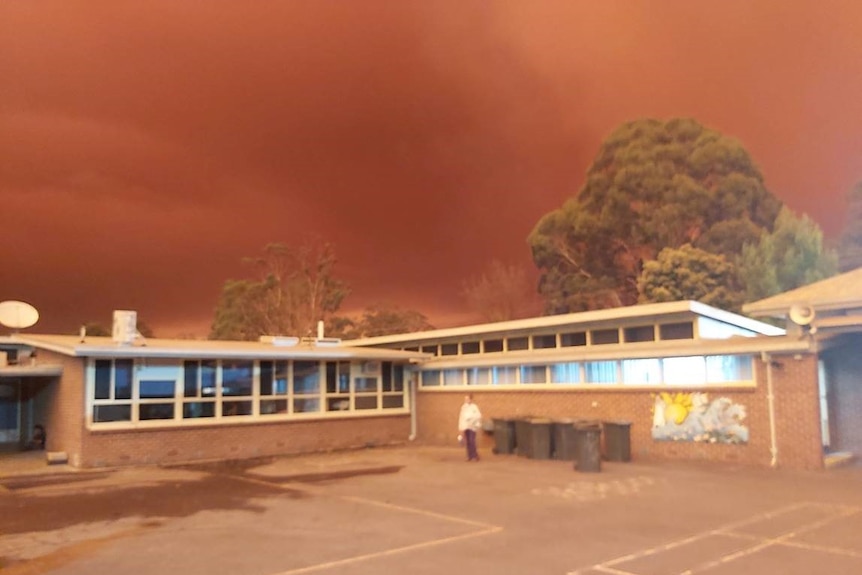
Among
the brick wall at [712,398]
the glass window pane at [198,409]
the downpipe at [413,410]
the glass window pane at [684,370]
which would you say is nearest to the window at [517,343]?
the brick wall at [712,398]

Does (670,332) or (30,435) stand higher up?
(670,332)

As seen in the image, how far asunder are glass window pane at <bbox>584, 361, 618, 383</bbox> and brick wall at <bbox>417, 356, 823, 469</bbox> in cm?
35

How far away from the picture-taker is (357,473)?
16484 mm

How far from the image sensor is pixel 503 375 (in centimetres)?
2212

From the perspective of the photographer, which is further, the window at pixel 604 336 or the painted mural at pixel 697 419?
the window at pixel 604 336

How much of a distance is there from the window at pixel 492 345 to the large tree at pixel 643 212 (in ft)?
61.6

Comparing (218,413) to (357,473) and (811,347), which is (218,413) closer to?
(357,473)

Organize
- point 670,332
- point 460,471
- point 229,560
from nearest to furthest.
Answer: point 229,560
point 460,471
point 670,332

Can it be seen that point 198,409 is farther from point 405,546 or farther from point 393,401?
point 405,546

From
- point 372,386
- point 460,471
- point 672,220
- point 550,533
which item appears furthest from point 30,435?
point 672,220

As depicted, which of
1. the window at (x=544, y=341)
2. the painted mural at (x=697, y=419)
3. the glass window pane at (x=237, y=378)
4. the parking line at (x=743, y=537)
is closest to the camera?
the parking line at (x=743, y=537)

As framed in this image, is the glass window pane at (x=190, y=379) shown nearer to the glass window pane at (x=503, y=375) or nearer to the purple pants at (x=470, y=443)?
the purple pants at (x=470, y=443)

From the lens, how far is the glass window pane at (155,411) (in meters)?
18.8

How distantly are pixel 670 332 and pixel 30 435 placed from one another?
1895 centimetres
